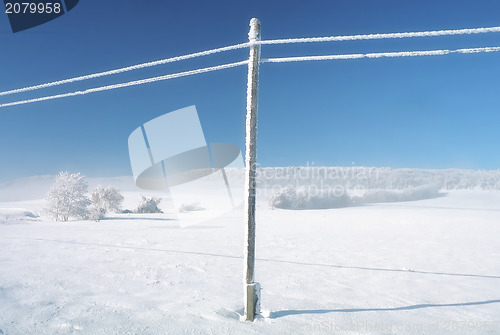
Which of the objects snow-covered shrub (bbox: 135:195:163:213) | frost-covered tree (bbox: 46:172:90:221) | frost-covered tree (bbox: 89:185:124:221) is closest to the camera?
frost-covered tree (bbox: 46:172:90:221)

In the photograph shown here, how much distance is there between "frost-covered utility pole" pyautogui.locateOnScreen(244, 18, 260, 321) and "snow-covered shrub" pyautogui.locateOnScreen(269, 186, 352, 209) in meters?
36.1

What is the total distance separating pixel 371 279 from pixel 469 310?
8.10 ft

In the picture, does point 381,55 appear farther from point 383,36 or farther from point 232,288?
point 232,288

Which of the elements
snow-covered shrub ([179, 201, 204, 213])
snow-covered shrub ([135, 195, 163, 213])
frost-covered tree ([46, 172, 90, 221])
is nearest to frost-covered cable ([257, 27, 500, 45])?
frost-covered tree ([46, 172, 90, 221])

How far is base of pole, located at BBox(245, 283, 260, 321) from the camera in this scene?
197 inches

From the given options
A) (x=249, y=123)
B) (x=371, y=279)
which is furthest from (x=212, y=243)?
(x=249, y=123)

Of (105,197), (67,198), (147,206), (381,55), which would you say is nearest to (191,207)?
(147,206)

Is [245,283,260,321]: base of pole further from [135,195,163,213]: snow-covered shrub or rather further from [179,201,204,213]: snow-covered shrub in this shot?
[179,201,204,213]: snow-covered shrub

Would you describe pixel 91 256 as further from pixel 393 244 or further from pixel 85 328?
pixel 393 244

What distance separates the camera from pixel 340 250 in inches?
500

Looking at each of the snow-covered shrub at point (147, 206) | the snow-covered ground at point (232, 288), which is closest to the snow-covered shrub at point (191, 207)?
the snow-covered shrub at point (147, 206)

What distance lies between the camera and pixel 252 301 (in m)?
5.02

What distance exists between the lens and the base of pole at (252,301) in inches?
197

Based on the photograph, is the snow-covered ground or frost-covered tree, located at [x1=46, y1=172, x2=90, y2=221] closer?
the snow-covered ground
